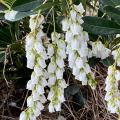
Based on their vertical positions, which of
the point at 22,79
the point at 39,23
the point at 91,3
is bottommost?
the point at 22,79

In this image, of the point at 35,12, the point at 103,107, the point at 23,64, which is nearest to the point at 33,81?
the point at 35,12

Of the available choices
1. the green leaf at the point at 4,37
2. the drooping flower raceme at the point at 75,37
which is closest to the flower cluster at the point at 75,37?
the drooping flower raceme at the point at 75,37

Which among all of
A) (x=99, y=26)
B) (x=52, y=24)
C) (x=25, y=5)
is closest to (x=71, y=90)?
(x=52, y=24)

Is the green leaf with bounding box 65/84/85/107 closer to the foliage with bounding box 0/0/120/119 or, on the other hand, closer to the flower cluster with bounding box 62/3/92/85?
the foliage with bounding box 0/0/120/119

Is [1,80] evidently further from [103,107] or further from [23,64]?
[103,107]

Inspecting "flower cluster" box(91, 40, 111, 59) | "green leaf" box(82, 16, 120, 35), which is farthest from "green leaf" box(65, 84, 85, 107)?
"green leaf" box(82, 16, 120, 35)

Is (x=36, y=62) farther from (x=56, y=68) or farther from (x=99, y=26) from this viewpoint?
(x=99, y=26)
